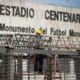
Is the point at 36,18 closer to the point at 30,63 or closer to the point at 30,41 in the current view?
the point at 30,41

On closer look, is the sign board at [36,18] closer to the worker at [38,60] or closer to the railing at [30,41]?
the railing at [30,41]

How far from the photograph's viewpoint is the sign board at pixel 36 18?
2484 centimetres

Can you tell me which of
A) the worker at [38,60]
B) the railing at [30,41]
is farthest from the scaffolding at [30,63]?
the railing at [30,41]

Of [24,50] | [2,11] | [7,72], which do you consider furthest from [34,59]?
[2,11]

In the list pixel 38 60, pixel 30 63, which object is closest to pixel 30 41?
pixel 38 60

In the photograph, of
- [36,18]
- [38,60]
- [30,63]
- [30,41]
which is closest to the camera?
[30,63]

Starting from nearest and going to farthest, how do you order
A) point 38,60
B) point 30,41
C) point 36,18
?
1. point 38,60
2. point 30,41
3. point 36,18

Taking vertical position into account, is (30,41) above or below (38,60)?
above

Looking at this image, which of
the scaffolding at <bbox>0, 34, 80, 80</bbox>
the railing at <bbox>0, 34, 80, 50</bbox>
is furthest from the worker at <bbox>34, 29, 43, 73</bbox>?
the scaffolding at <bbox>0, 34, 80, 80</bbox>

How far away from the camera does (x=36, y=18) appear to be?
26344 millimetres

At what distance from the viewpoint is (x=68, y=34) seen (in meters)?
27.7

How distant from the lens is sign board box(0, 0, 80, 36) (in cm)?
2484

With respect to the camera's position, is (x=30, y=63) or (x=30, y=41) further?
(x=30, y=41)

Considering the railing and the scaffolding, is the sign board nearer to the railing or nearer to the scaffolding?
the railing
